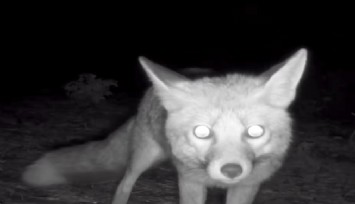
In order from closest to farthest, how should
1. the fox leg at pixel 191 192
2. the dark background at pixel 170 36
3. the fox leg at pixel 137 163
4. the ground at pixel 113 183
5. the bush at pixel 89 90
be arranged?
the fox leg at pixel 191 192 → the fox leg at pixel 137 163 → the ground at pixel 113 183 → the bush at pixel 89 90 → the dark background at pixel 170 36

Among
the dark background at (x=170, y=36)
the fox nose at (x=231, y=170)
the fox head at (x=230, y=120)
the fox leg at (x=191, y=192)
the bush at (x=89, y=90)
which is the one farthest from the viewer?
the dark background at (x=170, y=36)

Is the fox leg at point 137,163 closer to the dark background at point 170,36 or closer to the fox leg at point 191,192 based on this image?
the fox leg at point 191,192

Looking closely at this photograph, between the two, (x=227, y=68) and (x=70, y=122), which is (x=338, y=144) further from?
(x=227, y=68)

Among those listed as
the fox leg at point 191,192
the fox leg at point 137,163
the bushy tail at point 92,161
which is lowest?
the fox leg at point 191,192

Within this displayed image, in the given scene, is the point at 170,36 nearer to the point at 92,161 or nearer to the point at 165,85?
the point at 92,161

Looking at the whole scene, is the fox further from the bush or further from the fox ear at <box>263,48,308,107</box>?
the bush

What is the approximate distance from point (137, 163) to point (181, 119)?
36.5 inches

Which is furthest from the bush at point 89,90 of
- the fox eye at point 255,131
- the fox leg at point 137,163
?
the fox eye at point 255,131

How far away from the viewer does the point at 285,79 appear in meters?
→ 3.62

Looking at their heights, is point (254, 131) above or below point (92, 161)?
below

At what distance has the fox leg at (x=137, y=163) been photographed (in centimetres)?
448

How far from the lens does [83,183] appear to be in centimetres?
505

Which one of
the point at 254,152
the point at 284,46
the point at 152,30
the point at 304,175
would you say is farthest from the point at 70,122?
the point at 152,30

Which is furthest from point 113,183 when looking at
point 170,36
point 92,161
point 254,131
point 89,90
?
point 170,36
